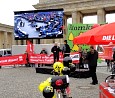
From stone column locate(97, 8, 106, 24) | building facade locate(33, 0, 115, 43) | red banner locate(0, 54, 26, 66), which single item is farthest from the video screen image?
stone column locate(97, 8, 106, 24)

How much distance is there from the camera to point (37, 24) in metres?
32.1

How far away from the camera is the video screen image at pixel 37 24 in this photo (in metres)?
30.8

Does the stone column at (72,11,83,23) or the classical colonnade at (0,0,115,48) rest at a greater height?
the classical colonnade at (0,0,115,48)

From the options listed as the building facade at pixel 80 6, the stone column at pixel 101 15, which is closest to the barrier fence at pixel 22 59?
the building facade at pixel 80 6

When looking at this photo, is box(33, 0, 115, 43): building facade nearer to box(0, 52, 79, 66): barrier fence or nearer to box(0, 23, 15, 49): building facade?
box(0, 52, 79, 66): barrier fence

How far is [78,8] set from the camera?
68.5 metres

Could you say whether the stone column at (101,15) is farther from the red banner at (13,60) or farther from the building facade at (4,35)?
the building facade at (4,35)

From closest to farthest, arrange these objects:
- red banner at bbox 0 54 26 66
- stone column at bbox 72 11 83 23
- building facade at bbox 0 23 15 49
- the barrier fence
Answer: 1. the barrier fence
2. red banner at bbox 0 54 26 66
3. stone column at bbox 72 11 83 23
4. building facade at bbox 0 23 15 49

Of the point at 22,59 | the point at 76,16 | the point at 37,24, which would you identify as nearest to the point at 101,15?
the point at 76,16

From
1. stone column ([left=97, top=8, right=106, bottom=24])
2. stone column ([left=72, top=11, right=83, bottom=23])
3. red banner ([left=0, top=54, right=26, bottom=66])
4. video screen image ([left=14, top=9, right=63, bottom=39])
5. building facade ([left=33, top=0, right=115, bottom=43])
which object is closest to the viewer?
red banner ([left=0, top=54, right=26, bottom=66])

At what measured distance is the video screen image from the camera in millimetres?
30844

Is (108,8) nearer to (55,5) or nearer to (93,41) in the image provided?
(55,5)

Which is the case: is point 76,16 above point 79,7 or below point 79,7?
below

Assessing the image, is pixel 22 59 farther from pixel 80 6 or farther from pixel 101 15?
pixel 80 6
